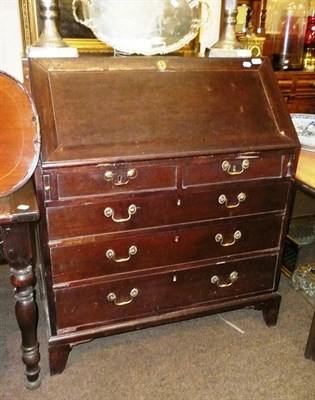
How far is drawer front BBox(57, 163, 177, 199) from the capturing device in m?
1.37

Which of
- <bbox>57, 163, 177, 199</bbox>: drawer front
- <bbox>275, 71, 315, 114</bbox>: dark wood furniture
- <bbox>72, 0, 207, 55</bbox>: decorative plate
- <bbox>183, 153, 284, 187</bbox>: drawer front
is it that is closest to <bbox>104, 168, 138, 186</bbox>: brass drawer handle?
<bbox>57, 163, 177, 199</bbox>: drawer front

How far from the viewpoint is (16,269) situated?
55.2 inches

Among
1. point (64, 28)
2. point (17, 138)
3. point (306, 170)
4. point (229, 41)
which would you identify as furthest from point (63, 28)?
point (306, 170)

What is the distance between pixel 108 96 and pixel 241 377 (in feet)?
4.04

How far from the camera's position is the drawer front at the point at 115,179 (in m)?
1.37

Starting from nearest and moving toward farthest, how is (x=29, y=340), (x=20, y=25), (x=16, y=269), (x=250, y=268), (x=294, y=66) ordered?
(x=16, y=269), (x=29, y=340), (x=250, y=268), (x=20, y=25), (x=294, y=66)

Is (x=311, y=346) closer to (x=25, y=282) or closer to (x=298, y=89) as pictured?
(x=25, y=282)

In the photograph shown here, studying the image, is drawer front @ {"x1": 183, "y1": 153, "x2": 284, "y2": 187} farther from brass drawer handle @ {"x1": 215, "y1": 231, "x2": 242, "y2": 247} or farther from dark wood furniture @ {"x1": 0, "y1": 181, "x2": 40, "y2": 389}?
dark wood furniture @ {"x1": 0, "y1": 181, "x2": 40, "y2": 389}

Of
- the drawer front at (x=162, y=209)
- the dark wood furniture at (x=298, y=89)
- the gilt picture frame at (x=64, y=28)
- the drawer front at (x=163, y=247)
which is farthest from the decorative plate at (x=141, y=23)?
the dark wood furniture at (x=298, y=89)

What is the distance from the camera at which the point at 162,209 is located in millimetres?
1538

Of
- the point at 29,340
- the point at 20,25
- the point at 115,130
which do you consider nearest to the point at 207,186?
the point at 115,130

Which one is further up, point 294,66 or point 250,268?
point 294,66

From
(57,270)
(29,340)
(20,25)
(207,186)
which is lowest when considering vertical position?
(29,340)

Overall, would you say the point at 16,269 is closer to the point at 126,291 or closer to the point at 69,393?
the point at 126,291
